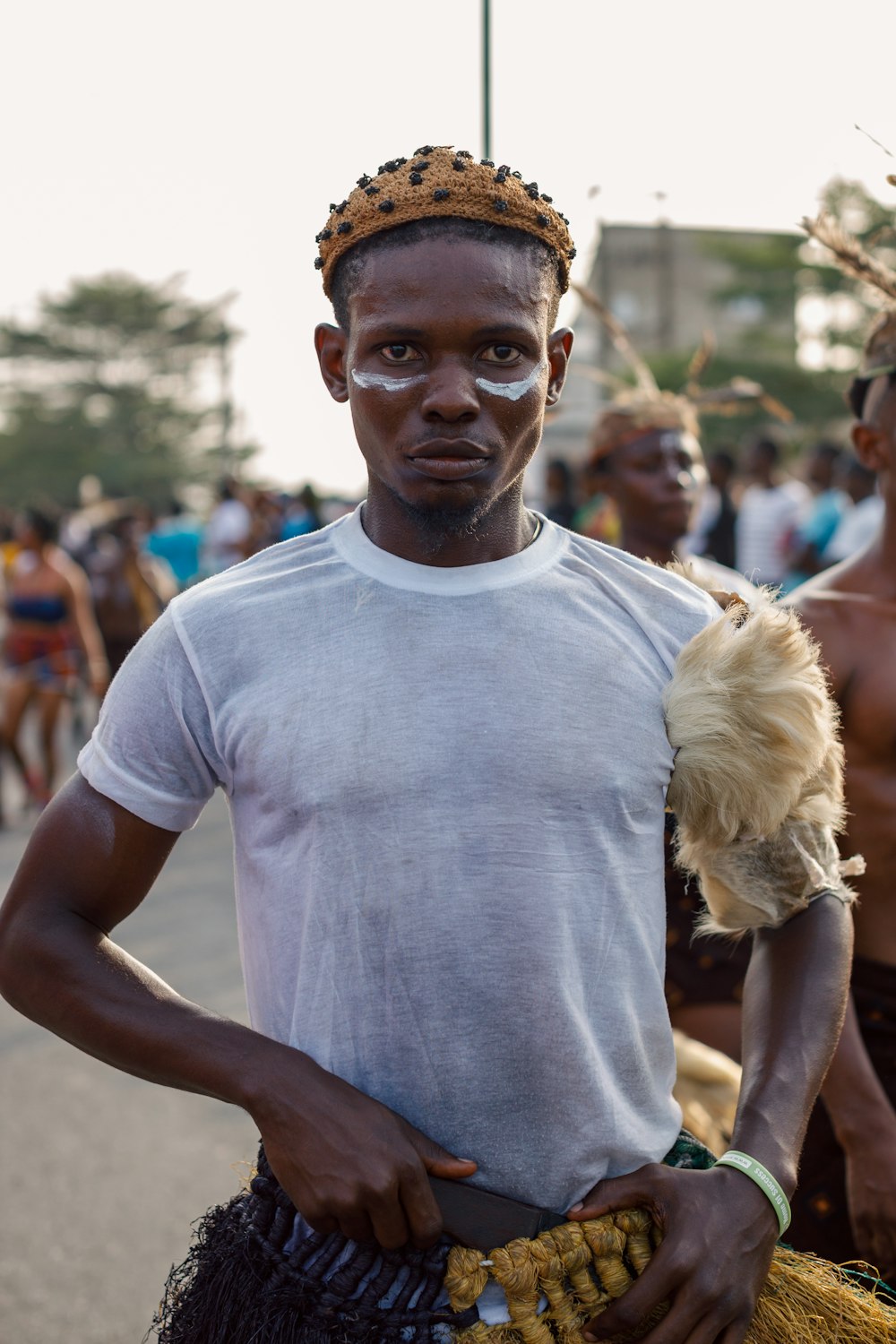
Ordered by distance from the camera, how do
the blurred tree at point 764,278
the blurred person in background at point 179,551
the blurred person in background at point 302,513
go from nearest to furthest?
the blurred person in background at point 302,513 < the blurred person in background at point 179,551 < the blurred tree at point 764,278

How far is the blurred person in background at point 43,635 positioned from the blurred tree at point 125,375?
46.3 m

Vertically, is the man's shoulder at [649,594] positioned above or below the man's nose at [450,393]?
below

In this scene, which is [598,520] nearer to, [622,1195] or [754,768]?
[754,768]

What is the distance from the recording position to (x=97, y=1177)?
4.32 metres

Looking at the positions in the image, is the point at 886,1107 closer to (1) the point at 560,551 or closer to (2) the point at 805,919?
(2) the point at 805,919

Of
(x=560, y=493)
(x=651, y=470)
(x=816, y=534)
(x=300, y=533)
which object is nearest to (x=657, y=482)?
(x=651, y=470)

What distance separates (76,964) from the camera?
1.72 meters

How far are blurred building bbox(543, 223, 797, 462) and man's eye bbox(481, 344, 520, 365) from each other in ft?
54.1

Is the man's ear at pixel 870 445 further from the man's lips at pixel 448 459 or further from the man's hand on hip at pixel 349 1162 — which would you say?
the man's hand on hip at pixel 349 1162

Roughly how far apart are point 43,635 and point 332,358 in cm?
954

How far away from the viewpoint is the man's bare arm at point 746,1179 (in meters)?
1.64

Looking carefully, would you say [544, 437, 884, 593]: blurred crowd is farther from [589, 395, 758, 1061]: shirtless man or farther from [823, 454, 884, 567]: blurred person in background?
[589, 395, 758, 1061]: shirtless man

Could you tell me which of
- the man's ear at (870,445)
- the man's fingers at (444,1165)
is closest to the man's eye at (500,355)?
the man's fingers at (444,1165)

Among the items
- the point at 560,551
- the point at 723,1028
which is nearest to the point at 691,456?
the point at 723,1028
